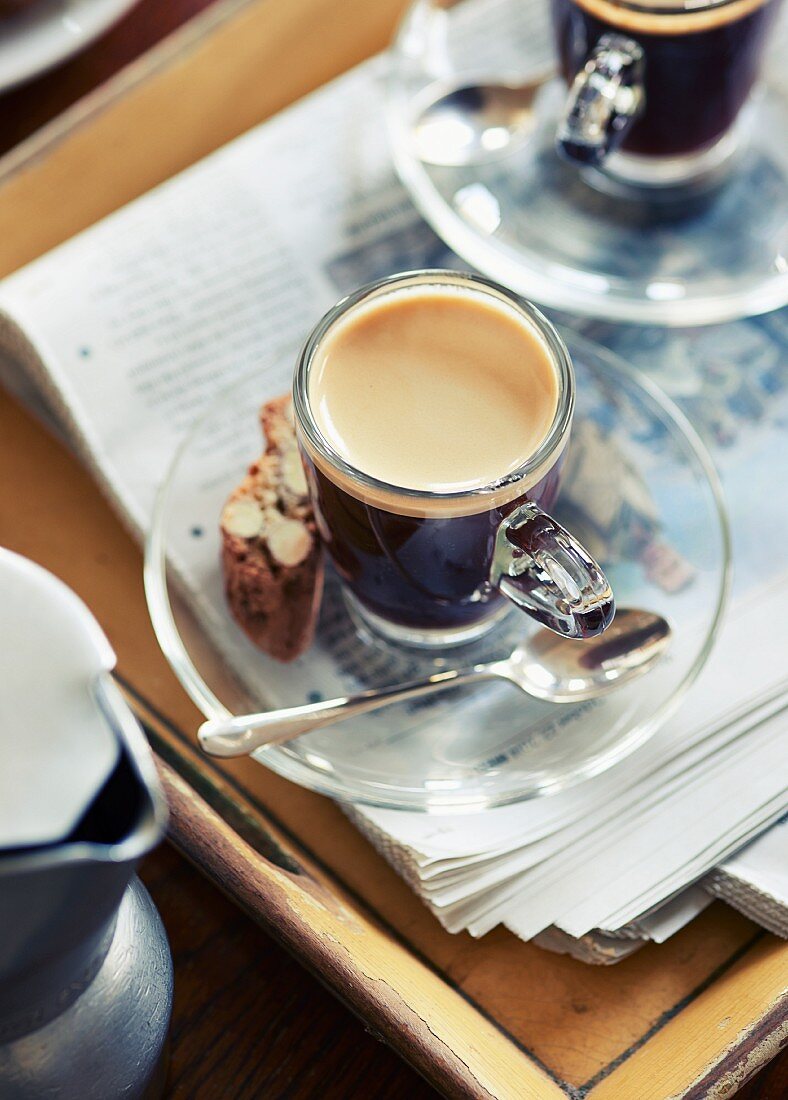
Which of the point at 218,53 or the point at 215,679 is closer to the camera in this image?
the point at 215,679

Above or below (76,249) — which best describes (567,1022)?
below

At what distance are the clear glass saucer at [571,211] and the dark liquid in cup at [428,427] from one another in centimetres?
15

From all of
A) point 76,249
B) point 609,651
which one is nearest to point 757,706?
point 609,651

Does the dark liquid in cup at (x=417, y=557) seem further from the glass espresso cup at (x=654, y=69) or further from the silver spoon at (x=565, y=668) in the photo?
the glass espresso cup at (x=654, y=69)

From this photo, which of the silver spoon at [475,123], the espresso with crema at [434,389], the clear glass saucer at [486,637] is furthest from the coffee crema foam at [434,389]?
the silver spoon at [475,123]

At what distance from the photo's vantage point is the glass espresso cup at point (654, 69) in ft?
1.90

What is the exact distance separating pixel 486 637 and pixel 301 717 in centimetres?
11

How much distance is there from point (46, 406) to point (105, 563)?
0.33ft

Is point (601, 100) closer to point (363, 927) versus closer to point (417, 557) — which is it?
point (417, 557)

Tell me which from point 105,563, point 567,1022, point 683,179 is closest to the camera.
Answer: point 567,1022

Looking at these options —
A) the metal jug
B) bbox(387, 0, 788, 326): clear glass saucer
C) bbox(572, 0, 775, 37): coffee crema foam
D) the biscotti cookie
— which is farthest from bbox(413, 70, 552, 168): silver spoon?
the metal jug

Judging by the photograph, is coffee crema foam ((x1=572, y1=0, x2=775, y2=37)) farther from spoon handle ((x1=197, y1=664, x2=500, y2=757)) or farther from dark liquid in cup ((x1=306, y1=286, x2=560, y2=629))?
spoon handle ((x1=197, y1=664, x2=500, y2=757))

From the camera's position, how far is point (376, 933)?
0.48 m

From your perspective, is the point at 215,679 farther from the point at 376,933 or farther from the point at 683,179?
the point at 683,179
